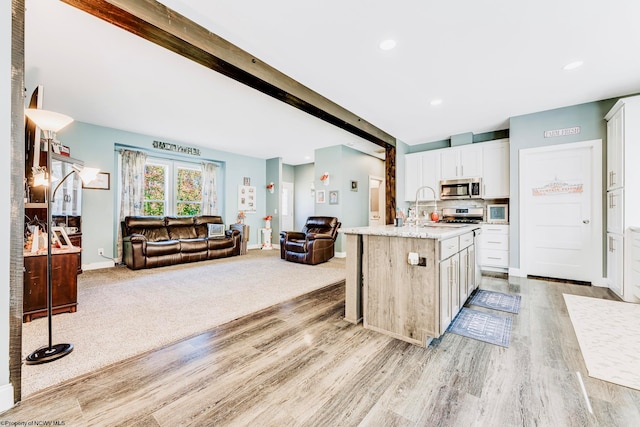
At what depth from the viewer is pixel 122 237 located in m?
5.27

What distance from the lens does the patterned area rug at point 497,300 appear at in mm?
2939

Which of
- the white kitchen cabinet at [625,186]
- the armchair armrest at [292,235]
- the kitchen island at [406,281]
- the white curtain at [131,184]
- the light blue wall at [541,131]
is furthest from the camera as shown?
the armchair armrest at [292,235]

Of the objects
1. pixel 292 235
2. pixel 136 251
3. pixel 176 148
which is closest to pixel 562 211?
pixel 292 235

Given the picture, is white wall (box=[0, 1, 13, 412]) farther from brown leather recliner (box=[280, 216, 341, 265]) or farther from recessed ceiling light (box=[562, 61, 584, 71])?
recessed ceiling light (box=[562, 61, 584, 71])

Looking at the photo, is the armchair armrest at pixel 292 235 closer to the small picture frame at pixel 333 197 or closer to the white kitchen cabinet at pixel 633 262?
the small picture frame at pixel 333 197

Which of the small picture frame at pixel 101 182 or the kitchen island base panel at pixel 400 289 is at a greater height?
the small picture frame at pixel 101 182

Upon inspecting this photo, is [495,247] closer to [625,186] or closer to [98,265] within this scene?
[625,186]

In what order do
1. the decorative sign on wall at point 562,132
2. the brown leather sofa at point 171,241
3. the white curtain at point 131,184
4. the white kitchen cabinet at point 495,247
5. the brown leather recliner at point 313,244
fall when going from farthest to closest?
1. the white curtain at point 131,184
2. the brown leather recliner at point 313,244
3. the brown leather sofa at point 171,241
4. the white kitchen cabinet at point 495,247
5. the decorative sign on wall at point 562,132

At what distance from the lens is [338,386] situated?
63.8 inches

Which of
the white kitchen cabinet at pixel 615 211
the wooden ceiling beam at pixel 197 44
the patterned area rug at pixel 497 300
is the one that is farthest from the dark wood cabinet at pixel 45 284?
the white kitchen cabinet at pixel 615 211

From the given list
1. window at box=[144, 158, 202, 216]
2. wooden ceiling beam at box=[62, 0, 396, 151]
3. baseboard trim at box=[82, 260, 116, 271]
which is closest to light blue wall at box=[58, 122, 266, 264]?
baseboard trim at box=[82, 260, 116, 271]

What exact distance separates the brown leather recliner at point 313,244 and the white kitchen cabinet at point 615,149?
4446 millimetres

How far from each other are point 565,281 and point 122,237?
25.8 feet

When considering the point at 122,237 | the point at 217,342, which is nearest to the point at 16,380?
the point at 217,342
